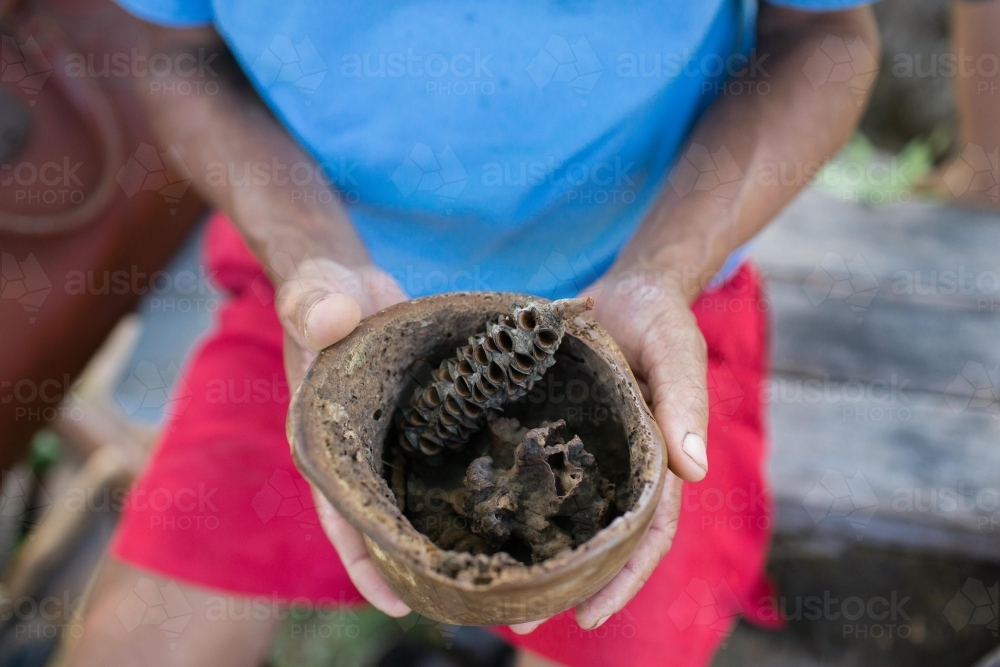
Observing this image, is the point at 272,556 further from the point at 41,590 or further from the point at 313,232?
the point at 41,590

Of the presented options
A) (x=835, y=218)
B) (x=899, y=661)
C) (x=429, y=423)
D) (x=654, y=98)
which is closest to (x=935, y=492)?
(x=899, y=661)

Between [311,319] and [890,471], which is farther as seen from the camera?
[890,471]

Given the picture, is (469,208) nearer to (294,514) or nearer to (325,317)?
(325,317)

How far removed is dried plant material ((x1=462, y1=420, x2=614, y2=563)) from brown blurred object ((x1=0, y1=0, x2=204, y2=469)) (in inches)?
45.7

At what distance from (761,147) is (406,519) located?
2.90 feet

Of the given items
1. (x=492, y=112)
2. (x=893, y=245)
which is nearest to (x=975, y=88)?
(x=893, y=245)

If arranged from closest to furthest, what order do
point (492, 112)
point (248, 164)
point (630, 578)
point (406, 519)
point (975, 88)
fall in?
1. point (406, 519)
2. point (630, 578)
3. point (492, 112)
4. point (248, 164)
5. point (975, 88)

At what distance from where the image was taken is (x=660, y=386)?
3.04 feet

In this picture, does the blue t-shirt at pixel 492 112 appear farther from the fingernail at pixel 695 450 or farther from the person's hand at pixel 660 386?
the fingernail at pixel 695 450

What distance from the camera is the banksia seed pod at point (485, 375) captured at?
2.76ft

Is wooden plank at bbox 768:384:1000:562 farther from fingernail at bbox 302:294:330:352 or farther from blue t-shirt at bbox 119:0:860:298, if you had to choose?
fingernail at bbox 302:294:330:352

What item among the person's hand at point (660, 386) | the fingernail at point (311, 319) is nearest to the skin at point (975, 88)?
the person's hand at point (660, 386)

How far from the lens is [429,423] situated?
3.06 feet

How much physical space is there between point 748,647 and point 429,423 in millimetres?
1219
